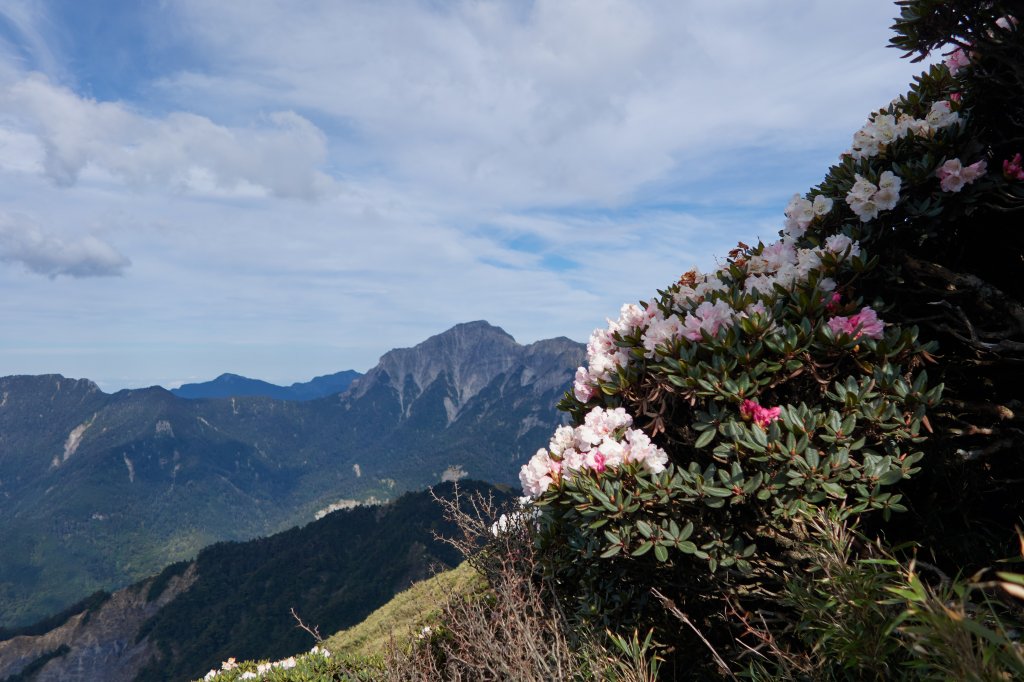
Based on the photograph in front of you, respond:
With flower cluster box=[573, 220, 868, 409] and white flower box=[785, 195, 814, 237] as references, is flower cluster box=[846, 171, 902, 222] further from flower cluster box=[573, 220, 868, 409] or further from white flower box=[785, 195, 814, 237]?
white flower box=[785, 195, 814, 237]

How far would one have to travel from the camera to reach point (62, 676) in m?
134

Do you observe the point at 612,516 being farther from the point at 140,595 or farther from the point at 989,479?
the point at 140,595

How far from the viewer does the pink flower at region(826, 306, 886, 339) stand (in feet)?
11.5

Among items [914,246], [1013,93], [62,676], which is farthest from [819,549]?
[62,676]

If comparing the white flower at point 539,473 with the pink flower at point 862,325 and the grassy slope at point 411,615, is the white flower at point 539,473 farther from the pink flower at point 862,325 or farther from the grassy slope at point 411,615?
the pink flower at point 862,325

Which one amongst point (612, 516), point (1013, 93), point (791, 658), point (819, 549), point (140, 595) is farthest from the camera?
point (140, 595)

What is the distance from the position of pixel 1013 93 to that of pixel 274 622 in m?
152

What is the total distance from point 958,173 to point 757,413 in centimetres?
226

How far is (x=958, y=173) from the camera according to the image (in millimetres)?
3822

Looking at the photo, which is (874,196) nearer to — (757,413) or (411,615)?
(757,413)

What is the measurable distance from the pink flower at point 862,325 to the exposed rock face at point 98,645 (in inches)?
6857

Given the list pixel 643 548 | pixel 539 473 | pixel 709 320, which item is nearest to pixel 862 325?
pixel 709 320

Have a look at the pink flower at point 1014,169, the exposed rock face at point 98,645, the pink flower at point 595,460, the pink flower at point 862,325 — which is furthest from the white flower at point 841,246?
the exposed rock face at point 98,645

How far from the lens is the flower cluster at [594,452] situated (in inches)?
138
